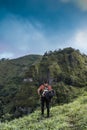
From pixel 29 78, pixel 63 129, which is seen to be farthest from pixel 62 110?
pixel 29 78

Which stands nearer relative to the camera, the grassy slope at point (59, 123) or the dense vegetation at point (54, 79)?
the grassy slope at point (59, 123)

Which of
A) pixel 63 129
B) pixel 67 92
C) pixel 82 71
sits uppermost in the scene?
pixel 82 71

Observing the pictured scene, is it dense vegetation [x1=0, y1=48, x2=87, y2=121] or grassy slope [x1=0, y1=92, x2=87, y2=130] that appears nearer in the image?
grassy slope [x1=0, y1=92, x2=87, y2=130]

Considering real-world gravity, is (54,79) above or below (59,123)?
above

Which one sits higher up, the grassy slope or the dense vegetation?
the dense vegetation

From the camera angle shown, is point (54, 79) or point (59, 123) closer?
point (59, 123)

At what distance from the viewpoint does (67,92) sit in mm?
138875

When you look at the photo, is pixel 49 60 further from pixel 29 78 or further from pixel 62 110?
pixel 62 110

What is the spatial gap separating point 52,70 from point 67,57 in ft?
58.3

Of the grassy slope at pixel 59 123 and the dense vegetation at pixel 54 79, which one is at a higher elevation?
the dense vegetation at pixel 54 79

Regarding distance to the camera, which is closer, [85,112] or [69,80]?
[85,112]

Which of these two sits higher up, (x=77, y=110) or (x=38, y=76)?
(x=38, y=76)

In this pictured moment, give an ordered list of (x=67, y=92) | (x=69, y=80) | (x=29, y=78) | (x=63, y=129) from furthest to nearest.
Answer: (x=29, y=78), (x=69, y=80), (x=67, y=92), (x=63, y=129)

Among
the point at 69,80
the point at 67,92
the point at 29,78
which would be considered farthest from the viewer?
the point at 29,78
